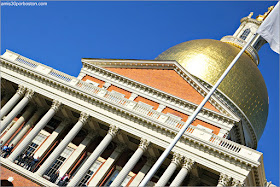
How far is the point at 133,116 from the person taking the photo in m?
36.1

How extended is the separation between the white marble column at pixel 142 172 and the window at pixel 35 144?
10.3m

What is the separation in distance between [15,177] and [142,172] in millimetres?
10473

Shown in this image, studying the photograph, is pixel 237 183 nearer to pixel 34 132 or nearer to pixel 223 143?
pixel 223 143

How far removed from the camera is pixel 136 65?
146 ft

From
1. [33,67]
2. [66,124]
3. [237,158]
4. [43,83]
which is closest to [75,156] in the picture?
[66,124]

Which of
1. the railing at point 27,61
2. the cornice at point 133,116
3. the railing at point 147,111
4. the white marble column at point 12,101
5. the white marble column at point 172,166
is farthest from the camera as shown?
the railing at point 27,61

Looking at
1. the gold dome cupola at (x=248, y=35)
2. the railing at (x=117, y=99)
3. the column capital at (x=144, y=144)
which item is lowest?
the column capital at (x=144, y=144)

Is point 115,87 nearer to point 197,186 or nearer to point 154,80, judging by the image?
→ point 154,80

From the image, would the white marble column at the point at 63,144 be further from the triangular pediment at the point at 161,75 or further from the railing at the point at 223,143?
the railing at the point at 223,143

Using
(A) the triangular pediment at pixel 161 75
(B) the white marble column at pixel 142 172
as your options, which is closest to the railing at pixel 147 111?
(B) the white marble column at pixel 142 172

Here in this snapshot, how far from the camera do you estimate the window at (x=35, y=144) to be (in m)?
40.0

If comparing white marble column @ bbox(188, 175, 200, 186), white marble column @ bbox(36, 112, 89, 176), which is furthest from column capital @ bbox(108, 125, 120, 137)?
white marble column @ bbox(188, 175, 200, 186)

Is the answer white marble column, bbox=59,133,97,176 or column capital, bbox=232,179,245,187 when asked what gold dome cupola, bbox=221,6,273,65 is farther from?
column capital, bbox=232,179,245,187

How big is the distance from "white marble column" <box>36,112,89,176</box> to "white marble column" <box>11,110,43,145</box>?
252 inches
